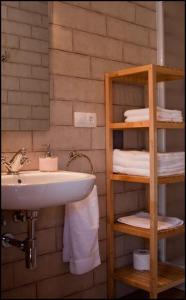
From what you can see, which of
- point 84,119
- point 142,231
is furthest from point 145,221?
point 84,119

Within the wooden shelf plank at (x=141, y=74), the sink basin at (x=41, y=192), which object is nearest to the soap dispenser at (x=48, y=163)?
the sink basin at (x=41, y=192)

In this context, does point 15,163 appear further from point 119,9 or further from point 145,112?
point 119,9

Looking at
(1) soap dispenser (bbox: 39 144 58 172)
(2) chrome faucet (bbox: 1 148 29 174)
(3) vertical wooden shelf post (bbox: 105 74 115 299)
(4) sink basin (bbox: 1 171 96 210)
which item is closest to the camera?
(4) sink basin (bbox: 1 171 96 210)

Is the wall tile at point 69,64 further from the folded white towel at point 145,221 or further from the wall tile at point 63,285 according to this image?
the wall tile at point 63,285

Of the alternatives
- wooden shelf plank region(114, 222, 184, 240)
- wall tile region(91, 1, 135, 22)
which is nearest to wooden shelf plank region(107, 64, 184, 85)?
wall tile region(91, 1, 135, 22)

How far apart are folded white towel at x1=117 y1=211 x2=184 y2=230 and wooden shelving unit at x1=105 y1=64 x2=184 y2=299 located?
27 mm

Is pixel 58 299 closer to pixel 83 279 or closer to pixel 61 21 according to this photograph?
pixel 83 279

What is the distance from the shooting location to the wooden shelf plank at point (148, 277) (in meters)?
2.03

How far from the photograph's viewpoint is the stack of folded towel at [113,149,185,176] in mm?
2027

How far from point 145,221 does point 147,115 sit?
24.8 inches

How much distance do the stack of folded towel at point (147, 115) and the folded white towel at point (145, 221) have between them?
60cm

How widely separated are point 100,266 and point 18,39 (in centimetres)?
140

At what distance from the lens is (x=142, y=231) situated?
2.03m

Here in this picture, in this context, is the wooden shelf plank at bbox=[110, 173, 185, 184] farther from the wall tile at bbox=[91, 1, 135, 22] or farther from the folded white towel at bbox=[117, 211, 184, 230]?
the wall tile at bbox=[91, 1, 135, 22]
